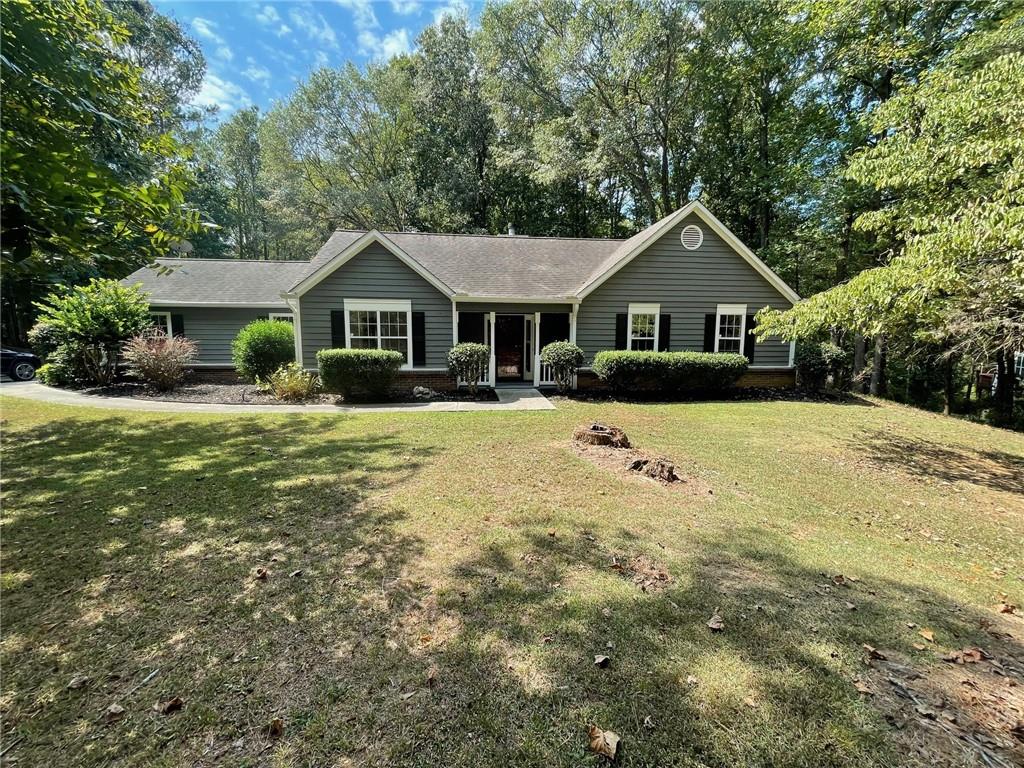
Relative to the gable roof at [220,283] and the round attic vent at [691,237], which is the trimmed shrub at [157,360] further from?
the round attic vent at [691,237]

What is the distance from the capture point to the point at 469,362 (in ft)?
39.2

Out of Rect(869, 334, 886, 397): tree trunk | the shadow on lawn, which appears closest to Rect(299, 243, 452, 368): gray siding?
the shadow on lawn

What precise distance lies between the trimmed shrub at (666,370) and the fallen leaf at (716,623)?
946 cm

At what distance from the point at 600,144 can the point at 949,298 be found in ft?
58.0

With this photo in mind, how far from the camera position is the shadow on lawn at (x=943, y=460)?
6.37m

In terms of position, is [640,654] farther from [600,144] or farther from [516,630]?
[600,144]

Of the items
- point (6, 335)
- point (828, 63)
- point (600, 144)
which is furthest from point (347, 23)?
point (6, 335)

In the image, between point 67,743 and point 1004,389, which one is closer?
point 67,743

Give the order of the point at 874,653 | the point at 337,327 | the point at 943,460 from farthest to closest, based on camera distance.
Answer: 1. the point at 337,327
2. the point at 943,460
3. the point at 874,653

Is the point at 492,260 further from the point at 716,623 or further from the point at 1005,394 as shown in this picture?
the point at 1005,394

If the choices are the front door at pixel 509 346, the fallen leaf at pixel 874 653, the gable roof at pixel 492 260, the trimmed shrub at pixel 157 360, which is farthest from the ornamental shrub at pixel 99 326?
the fallen leaf at pixel 874 653

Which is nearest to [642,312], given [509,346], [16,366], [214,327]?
[509,346]

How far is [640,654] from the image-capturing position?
8.54 ft

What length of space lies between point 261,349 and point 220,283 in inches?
243
